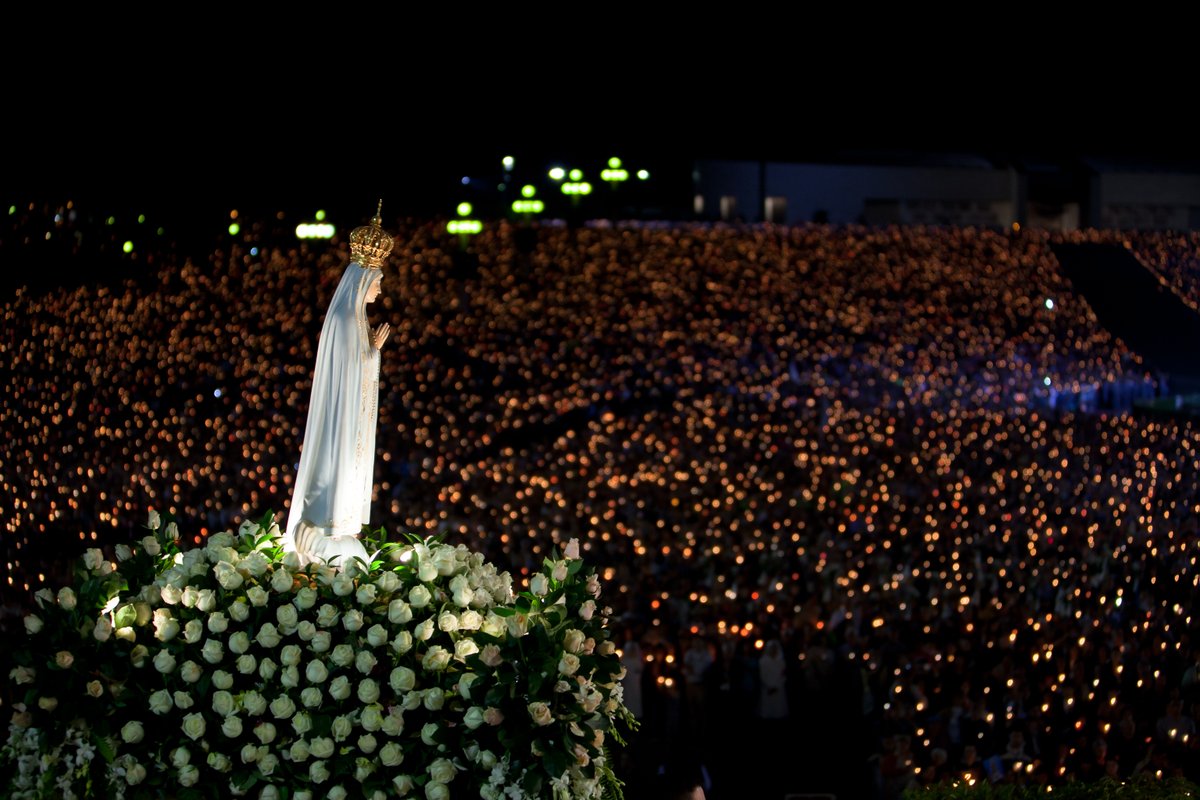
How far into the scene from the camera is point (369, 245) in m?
4.84

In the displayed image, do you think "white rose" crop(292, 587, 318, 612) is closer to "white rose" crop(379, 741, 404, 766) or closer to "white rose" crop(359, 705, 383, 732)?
"white rose" crop(359, 705, 383, 732)

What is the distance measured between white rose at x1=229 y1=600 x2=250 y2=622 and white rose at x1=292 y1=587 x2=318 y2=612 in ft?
0.48

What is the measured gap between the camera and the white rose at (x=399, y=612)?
4.46 meters

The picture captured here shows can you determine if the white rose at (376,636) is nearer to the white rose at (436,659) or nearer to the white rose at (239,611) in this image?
the white rose at (436,659)

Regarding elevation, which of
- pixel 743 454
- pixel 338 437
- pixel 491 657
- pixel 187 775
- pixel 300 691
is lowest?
pixel 187 775

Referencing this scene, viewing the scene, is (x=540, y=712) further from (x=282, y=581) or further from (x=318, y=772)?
(x=282, y=581)

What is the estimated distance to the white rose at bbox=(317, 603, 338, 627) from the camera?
4.42 metres

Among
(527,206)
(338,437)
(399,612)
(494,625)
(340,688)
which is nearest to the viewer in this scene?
(340,688)

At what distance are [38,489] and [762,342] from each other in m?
11.7

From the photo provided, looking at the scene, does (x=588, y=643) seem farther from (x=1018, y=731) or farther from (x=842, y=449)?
(x=842, y=449)

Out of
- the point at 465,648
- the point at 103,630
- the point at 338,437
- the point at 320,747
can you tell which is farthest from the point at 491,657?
the point at 103,630

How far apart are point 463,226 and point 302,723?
20350 millimetres

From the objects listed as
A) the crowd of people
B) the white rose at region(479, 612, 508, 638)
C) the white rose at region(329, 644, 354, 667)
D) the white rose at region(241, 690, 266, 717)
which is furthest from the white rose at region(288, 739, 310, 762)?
the crowd of people

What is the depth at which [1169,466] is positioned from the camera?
59.2ft
